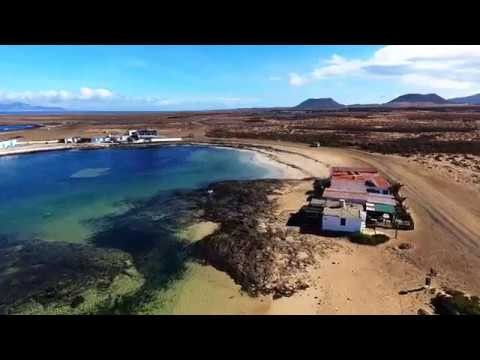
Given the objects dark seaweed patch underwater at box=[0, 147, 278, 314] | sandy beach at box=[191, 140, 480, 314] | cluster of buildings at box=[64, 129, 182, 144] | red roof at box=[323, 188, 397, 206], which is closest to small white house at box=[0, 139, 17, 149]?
cluster of buildings at box=[64, 129, 182, 144]

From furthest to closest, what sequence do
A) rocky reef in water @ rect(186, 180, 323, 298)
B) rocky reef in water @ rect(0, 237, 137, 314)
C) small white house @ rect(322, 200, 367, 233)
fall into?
1. small white house @ rect(322, 200, 367, 233)
2. rocky reef in water @ rect(186, 180, 323, 298)
3. rocky reef in water @ rect(0, 237, 137, 314)

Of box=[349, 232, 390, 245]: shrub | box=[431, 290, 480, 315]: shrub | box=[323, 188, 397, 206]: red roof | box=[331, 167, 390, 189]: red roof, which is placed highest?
box=[331, 167, 390, 189]: red roof

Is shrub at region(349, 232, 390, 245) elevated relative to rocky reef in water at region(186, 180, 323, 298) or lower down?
elevated

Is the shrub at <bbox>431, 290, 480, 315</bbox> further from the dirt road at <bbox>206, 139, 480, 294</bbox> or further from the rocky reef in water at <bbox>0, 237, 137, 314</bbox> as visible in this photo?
the rocky reef in water at <bbox>0, 237, 137, 314</bbox>

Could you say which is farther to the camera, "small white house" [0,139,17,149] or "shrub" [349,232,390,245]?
"small white house" [0,139,17,149]

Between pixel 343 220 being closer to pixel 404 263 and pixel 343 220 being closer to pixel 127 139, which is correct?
pixel 404 263

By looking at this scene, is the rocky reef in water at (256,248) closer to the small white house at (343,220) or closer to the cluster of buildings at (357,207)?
the small white house at (343,220)

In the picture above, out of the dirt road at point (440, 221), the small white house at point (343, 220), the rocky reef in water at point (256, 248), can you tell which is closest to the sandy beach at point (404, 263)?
the dirt road at point (440, 221)
